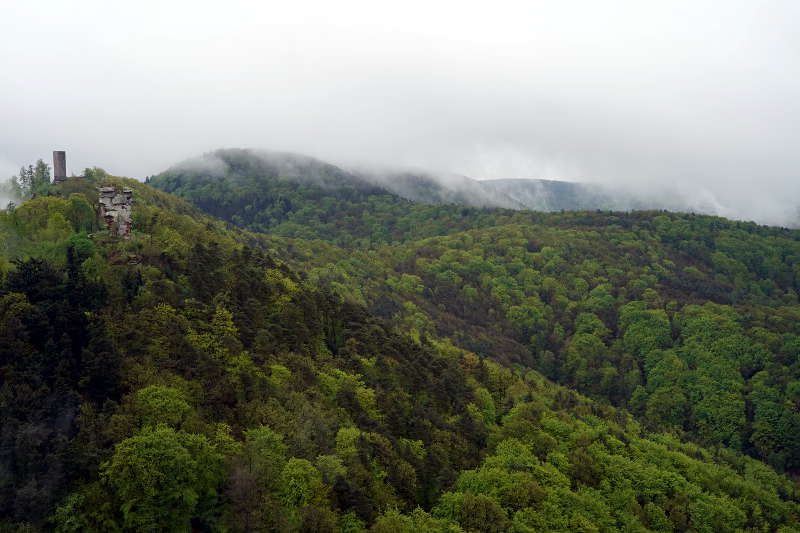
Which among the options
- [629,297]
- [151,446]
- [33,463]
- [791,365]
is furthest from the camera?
[629,297]

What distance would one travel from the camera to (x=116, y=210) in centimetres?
6956

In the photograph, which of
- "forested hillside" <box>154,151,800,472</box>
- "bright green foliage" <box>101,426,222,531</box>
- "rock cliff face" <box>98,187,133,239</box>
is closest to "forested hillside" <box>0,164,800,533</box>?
"bright green foliage" <box>101,426,222,531</box>

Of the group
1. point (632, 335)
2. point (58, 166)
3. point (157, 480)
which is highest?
point (58, 166)

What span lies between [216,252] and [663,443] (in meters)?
71.9

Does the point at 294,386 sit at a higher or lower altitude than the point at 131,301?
lower

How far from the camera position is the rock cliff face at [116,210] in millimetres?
68775

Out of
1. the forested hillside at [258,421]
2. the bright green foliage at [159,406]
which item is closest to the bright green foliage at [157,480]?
the forested hillside at [258,421]

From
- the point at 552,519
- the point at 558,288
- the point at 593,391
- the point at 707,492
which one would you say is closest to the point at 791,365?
the point at 593,391

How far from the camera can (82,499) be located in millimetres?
38719

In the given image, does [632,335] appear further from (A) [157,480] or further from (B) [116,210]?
(A) [157,480]

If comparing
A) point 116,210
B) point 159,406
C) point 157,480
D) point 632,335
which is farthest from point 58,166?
point 632,335

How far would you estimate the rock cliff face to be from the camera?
6878cm

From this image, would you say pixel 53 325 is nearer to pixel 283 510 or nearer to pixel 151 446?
pixel 151 446

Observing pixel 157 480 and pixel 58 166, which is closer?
pixel 157 480
